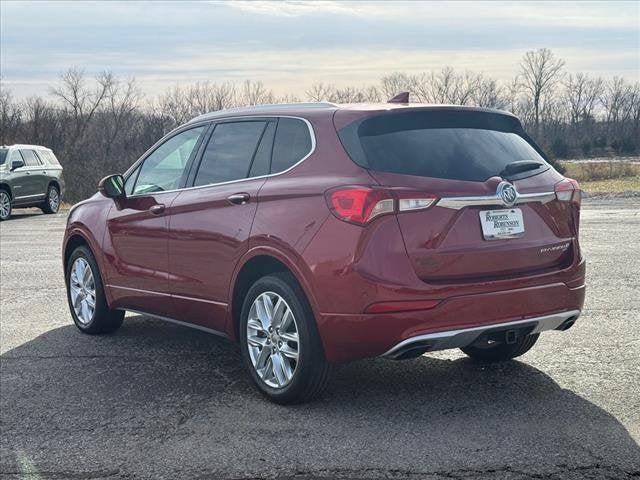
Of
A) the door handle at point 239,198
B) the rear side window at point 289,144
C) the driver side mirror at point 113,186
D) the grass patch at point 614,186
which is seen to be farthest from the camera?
the grass patch at point 614,186

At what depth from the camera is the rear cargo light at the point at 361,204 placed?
4750 mm

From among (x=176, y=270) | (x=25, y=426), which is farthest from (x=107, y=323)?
(x=25, y=426)

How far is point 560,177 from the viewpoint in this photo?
214 inches


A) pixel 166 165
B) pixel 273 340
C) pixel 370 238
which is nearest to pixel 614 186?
pixel 166 165

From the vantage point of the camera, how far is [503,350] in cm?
607

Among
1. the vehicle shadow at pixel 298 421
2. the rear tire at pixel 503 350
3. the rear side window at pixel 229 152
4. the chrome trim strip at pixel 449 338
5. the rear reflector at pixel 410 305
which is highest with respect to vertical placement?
the rear side window at pixel 229 152

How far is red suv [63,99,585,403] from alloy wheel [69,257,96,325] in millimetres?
1726

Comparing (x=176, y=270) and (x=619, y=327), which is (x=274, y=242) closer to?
(x=176, y=270)

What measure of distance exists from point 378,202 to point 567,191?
1330mm

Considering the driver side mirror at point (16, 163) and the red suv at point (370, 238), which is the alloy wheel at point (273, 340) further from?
the driver side mirror at point (16, 163)

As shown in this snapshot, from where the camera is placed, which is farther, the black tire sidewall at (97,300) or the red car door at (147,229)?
the black tire sidewall at (97,300)

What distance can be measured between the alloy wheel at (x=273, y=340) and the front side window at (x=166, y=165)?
4.84ft

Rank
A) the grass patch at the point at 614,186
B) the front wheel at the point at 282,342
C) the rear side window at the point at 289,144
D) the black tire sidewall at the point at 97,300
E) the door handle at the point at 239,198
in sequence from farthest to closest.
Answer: the grass patch at the point at 614,186 < the black tire sidewall at the point at 97,300 < the door handle at the point at 239,198 < the rear side window at the point at 289,144 < the front wheel at the point at 282,342

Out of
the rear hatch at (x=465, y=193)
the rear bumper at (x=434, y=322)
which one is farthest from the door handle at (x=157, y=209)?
the rear bumper at (x=434, y=322)
